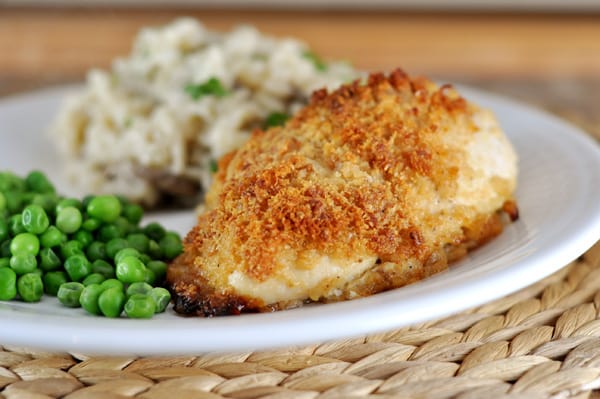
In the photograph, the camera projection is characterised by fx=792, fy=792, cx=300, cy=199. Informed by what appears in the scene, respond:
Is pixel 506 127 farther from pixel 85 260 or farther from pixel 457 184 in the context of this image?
pixel 85 260

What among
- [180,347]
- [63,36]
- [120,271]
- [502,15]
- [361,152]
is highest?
[63,36]

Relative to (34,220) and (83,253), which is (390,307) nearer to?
(83,253)

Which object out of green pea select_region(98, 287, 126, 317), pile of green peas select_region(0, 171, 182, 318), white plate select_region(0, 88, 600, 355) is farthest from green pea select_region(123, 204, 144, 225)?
green pea select_region(98, 287, 126, 317)

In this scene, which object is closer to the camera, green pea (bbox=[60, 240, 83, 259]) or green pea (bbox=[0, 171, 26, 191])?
green pea (bbox=[60, 240, 83, 259])

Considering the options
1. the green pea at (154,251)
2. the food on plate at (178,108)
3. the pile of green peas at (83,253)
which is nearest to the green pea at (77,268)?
the pile of green peas at (83,253)

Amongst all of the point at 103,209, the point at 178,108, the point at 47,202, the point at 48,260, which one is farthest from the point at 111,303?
the point at 178,108

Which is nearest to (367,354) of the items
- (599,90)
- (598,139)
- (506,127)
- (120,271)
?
(120,271)

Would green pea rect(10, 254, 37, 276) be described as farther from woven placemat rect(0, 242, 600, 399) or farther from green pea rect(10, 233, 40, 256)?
woven placemat rect(0, 242, 600, 399)
